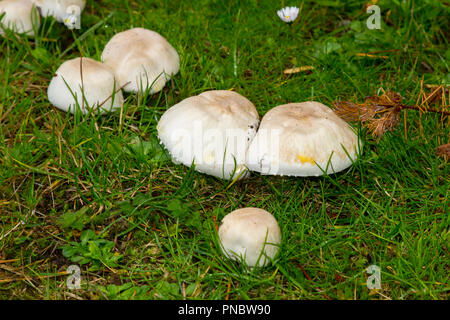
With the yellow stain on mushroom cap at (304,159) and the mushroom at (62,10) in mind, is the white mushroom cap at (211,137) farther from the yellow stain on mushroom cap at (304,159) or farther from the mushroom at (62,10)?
the mushroom at (62,10)

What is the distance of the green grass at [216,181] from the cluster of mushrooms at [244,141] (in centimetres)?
15

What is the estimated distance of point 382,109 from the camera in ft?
9.58

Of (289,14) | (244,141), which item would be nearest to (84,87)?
(244,141)

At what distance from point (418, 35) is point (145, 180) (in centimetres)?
262

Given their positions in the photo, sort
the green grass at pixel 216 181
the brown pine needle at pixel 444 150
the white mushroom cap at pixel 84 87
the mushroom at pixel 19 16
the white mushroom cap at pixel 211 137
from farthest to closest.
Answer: the mushroom at pixel 19 16 → the white mushroom cap at pixel 84 87 → the brown pine needle at pixel 444 150 → the white mushroom cap at pixel 211 137 → the green grass at pixel 216 181

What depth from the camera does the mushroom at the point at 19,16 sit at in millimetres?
3770

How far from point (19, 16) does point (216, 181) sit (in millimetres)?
2177

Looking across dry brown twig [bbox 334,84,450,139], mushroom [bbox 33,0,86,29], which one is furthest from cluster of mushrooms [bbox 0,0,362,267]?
mushroom [bbox 33,0,86,29]

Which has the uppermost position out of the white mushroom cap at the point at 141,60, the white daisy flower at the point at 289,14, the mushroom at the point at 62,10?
the mushroom at the point at 62,10

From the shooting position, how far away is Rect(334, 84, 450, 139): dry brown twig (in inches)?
113

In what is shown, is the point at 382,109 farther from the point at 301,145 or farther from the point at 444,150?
the point at 301,145

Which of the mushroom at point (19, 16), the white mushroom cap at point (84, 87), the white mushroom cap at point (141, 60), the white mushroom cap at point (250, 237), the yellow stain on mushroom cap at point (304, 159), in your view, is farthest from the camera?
the mushroom at point (19, 16)

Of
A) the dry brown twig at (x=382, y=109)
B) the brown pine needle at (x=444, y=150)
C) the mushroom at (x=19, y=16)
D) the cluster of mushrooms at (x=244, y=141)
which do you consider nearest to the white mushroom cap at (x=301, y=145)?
the cluster of mushrooms at (x=244, y=141)

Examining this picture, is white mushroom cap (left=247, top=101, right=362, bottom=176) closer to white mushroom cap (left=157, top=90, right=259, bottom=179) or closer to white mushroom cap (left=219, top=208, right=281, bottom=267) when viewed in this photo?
white mushroom cap (left=157, top=90, right=259, bottom=179)
